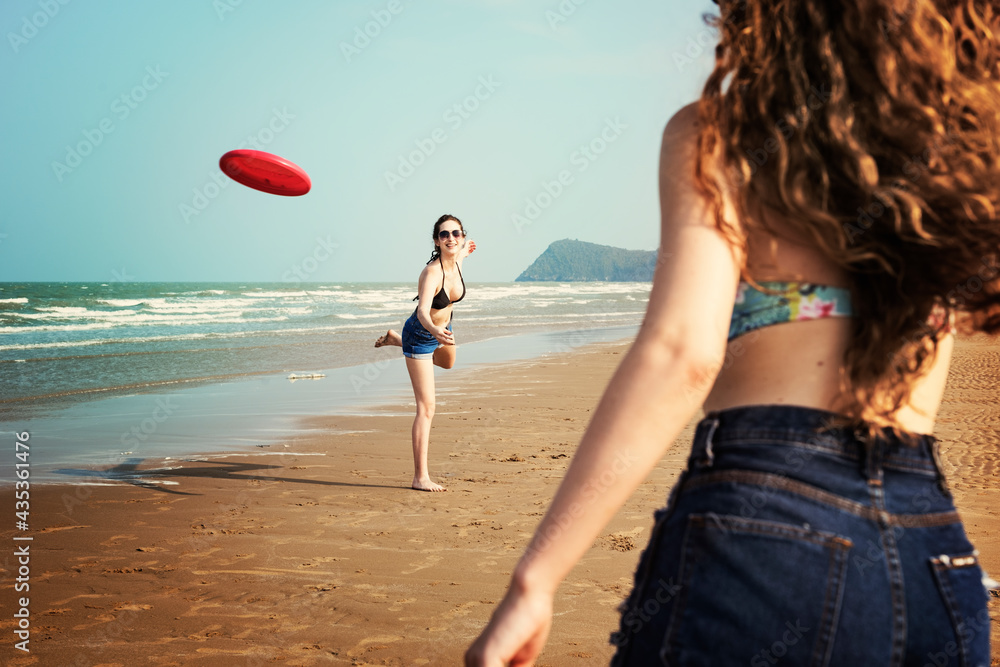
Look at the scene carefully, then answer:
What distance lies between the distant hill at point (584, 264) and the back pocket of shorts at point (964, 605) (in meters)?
111

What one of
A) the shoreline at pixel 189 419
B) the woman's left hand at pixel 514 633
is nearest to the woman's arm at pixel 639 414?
the woman's left hand at pixel 514 633

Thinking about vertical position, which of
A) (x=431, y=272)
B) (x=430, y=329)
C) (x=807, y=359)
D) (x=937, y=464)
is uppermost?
(x=431, y=272)

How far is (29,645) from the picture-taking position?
364 centimetres

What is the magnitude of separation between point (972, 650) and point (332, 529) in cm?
480

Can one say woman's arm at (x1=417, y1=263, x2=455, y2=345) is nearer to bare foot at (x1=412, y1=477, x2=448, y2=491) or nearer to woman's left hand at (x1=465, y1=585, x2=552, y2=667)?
bare foot at (x1=412, y1=477, x2=448, y2=491)

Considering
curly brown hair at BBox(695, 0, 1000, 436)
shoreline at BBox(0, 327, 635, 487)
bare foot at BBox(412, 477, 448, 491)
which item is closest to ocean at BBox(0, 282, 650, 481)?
shoreline at BBox(0, 327, 635, 487)

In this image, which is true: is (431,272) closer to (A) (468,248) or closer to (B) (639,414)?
(A) (468,248)

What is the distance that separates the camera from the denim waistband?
3.25 ft

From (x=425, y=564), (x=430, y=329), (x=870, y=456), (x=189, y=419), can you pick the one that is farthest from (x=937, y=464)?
(x=189, y=419)

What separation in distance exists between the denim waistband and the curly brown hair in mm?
30

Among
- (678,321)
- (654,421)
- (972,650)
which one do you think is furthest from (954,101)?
(972,650)

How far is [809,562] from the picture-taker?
3.06 ft

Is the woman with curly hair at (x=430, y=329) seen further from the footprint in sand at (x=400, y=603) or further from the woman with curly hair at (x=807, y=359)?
the woman with curly hair at (x=807, y=359)

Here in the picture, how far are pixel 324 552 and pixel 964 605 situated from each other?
438 cm
